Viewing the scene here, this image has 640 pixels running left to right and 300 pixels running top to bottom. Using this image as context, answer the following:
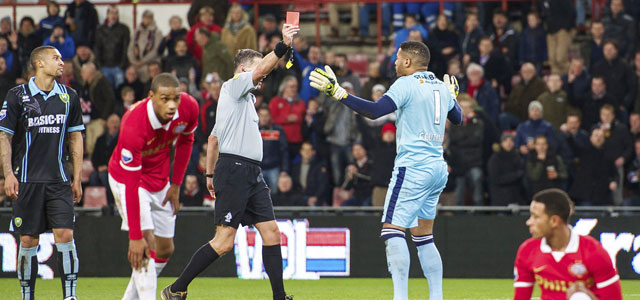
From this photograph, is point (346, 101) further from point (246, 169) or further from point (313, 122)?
point (313, 122)

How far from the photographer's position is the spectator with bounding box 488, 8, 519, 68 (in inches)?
709

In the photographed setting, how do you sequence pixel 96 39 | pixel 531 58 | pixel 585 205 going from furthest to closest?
1. pixel 96 39
2. pixel 531 58
3. pixel 585 205

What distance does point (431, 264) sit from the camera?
860 cm

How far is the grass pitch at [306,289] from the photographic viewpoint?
11.9m

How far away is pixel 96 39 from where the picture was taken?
63.2ft

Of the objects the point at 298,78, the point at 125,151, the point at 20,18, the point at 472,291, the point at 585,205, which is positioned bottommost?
the point at 472,291

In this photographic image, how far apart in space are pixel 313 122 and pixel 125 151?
918cm

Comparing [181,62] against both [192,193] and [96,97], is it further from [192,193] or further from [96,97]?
[192,193]

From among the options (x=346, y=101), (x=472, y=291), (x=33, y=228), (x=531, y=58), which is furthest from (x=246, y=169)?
(x=531, y=58)

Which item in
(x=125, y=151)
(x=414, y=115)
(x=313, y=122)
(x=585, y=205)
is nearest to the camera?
(x=125, y=151)

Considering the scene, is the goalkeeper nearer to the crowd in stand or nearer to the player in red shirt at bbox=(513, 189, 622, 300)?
the player in red shirt at bbox=(513, 189, 622, 300)

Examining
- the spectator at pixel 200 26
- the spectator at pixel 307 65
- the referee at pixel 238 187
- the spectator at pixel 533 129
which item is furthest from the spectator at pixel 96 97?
the referee at pixel 238 187

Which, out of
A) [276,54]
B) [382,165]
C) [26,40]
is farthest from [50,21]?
Result: [276,54]

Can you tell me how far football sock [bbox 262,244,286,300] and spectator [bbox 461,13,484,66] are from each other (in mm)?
9509
